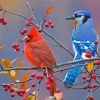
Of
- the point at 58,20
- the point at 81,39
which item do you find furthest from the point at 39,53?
the point at 58,20

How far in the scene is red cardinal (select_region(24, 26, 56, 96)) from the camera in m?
3.00

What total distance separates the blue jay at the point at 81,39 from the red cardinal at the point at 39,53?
0.15 metres

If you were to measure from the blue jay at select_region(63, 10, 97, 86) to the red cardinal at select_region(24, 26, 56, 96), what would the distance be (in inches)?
5.9

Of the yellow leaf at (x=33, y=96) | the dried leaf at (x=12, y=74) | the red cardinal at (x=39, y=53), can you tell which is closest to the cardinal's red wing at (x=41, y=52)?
the red cardinal at (x=39, y=53)

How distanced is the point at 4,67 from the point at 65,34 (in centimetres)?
317

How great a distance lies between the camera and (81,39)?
11.7 feet

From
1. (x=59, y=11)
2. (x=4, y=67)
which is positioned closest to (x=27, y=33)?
(x=4, y=67)

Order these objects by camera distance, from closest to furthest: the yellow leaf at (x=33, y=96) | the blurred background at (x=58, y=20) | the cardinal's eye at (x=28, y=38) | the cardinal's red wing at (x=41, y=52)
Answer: the yellow leaf at (x=33, y=96)
the cardinal's red wing at (x=41, y=52)
the cardinal's eye at (x=28, y=38)
the blurred background at (x=58, y=20)

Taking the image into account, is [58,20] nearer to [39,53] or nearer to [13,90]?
[39,53]

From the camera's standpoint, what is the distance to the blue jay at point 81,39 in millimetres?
3223

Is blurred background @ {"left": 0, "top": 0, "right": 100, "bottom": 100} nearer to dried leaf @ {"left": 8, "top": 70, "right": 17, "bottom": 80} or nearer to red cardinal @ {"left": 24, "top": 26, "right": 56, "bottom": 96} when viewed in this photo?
red cardinal @ {"left": 24, "top": 26, "right": 56, "bottom": 96}

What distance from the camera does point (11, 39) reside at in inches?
226

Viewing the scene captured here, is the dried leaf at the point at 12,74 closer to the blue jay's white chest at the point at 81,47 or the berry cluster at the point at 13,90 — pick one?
the berry cluster at the point at 13,90

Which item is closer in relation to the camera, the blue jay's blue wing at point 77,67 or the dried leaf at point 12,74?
the dried leaf at point 12,74
